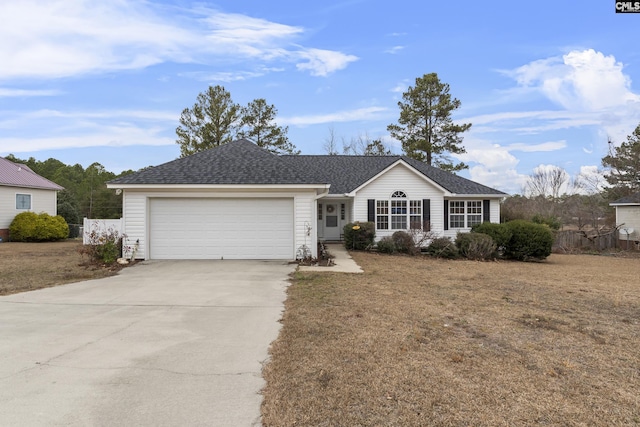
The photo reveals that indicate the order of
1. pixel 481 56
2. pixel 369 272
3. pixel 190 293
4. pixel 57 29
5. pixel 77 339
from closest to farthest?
pixel 77 339
pixel 190 293
pixel 369 272
pixel 57 29
pixel 481 56

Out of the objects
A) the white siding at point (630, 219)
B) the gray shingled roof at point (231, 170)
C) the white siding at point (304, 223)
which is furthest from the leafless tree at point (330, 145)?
the white siding at point (304, 223)

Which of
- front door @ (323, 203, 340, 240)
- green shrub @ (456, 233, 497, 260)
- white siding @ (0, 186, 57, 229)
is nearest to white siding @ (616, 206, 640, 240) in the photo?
green shrub @ (456, 233, 497, 260)

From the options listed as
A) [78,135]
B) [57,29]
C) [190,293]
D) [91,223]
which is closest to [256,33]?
[57,29]

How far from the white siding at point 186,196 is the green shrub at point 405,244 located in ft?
16.9

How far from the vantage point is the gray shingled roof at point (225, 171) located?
44.0ft

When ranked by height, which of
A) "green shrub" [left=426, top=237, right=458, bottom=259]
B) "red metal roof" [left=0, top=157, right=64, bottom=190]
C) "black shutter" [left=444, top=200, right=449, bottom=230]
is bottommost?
"green shrub" [left=426, top=237, right=458, bottom=259]

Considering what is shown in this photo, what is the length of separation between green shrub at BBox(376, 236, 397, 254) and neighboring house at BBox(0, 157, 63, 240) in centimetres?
2303

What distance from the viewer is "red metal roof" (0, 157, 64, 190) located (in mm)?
24745

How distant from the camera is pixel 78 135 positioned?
75.2 feet

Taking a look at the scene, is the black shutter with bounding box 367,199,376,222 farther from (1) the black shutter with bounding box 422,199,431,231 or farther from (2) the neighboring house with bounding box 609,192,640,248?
(2) the neighboring house with bounding box 609,192,640,248

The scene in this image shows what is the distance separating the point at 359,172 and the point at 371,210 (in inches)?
159

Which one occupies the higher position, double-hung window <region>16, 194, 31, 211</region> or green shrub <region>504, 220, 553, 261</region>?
double-hung window <region>16, 194, 31, 211</region>

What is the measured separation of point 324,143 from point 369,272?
28.9 meters

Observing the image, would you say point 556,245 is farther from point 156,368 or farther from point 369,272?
point 156,368
